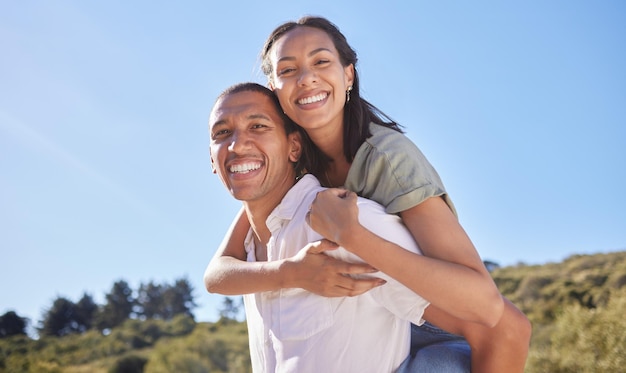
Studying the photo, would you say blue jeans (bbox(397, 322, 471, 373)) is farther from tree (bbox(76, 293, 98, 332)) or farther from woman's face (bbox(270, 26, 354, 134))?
tree (bbox(76, 293, 98, 332))

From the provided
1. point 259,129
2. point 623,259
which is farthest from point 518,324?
point 623,259

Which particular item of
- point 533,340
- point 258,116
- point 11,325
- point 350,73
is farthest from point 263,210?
point 11,325

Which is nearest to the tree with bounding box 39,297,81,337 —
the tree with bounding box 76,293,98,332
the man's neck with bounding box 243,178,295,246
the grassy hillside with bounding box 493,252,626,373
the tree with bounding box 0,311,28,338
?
the tree with bounding box 76,293,98,332

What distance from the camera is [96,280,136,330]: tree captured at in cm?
5644

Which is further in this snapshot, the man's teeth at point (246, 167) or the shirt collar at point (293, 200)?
the man's teeth at point (246, 167)

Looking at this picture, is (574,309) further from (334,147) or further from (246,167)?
(246,167)

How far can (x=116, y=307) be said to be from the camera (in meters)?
57.8

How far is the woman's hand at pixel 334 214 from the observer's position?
2.94 m

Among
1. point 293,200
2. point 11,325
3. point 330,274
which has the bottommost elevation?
point 330,274

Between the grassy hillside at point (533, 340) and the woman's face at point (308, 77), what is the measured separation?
15.7 metres

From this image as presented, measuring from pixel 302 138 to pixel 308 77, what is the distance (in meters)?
0.44

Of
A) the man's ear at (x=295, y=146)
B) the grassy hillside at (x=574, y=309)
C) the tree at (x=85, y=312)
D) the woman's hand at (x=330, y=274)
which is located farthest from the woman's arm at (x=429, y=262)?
the tree at (x=85, y=312)

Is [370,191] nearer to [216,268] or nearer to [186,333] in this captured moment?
[216,268]

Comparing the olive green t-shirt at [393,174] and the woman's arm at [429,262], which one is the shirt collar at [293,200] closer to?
the olive green t-shirt at [393,174]
